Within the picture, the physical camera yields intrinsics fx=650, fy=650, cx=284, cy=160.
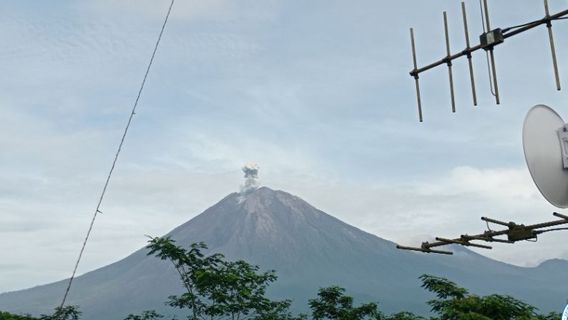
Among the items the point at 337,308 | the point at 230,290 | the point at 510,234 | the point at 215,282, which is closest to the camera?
the point at 510,234

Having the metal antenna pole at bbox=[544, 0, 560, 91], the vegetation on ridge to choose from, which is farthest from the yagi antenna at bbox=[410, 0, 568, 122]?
the vegetation on ridge

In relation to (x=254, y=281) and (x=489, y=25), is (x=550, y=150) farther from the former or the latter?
(x=254, y=281)

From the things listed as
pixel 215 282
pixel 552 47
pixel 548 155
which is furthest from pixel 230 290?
pixel 552 47

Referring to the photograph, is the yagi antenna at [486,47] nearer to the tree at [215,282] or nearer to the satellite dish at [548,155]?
the satellite dish at [548,155]

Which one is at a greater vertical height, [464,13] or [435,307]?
A: [464,13]

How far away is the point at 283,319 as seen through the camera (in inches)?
801

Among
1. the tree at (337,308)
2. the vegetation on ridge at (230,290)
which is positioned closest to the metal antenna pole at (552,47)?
the vegetation on ridge at (230,290)

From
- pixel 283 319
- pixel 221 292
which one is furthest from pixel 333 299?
pixel 221 292

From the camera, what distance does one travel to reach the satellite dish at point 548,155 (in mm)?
5062

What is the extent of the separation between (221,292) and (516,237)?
12.5 m

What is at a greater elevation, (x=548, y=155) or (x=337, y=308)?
(x=548, y=155)

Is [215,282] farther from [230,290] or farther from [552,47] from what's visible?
[552,47]

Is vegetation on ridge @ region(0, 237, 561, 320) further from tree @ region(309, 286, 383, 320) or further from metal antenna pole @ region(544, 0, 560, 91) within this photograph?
metal antenna pole @ region(544, 0, 560, 91)

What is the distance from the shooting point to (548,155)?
16.8 ft
